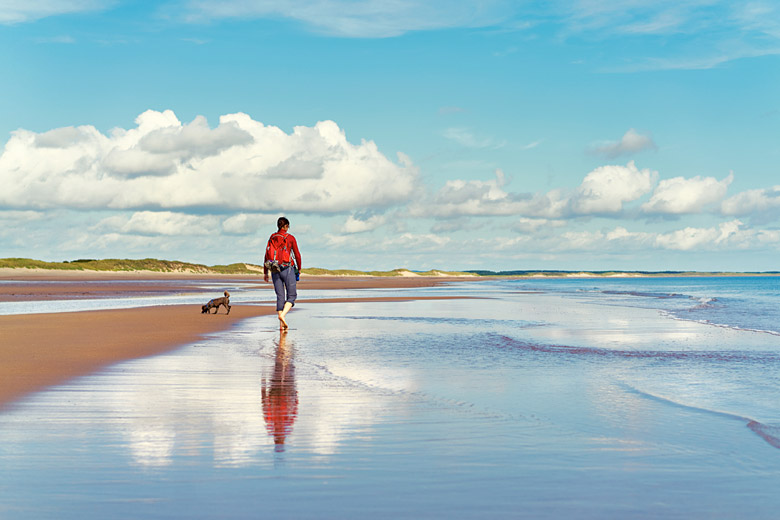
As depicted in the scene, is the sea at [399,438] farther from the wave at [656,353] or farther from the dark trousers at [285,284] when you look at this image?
the dark trousers at [285,284]

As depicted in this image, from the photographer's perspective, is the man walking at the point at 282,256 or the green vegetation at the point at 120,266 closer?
the man walking at the point at 282,256

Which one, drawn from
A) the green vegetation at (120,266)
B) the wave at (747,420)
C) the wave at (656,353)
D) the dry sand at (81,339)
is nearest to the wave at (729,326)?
the wave at (656,353)

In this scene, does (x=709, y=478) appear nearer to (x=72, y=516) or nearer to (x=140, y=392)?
(x=72, y=516)

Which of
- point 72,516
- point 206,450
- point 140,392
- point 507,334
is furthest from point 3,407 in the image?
point 507,334

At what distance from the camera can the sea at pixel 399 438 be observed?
4863mm

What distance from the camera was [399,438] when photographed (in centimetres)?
673

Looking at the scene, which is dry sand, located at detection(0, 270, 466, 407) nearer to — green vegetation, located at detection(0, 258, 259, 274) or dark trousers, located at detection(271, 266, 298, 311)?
dark trousers, located at detection(271, 266, 298, 311)

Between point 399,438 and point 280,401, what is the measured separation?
2435mm

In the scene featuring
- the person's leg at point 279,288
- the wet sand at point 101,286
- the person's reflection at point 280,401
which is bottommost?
the wet sand at point 101,286

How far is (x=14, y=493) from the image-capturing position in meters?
4.95

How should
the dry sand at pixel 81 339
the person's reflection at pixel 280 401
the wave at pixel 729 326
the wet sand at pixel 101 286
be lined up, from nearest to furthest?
the person's reflection at pixel 280 401 → the dry sand at pixel 81 339 → the wave at pixel 729 326 → the wet sand at pixel 101 286

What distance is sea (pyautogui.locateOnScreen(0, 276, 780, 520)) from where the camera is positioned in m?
4.86

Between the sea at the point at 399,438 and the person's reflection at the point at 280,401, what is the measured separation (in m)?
0.05

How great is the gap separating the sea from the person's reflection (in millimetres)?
46
